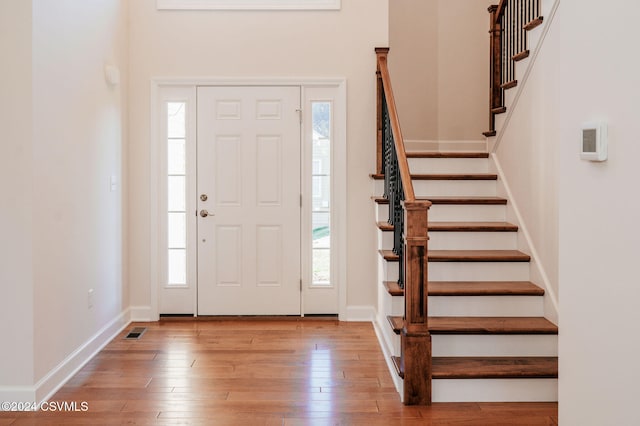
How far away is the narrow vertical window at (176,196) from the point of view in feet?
17.6

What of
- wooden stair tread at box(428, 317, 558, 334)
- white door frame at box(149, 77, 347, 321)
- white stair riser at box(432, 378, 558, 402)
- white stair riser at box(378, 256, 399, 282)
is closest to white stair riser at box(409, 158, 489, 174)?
white door frame at box(149, 77, 347, 321)

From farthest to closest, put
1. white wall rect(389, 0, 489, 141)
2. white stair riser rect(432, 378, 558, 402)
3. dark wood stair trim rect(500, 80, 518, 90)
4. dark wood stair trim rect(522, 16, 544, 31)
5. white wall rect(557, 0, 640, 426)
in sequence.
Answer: white wall rect(389, 0, 489, 141) → dark wood stair trim rect(500, 80, 518, 90) → dark wood stair trim rect(522, 16, 544, 31) → white stair riser rect(432, 378, 558, 402) → white wall rect(557, 0, 640, 426)

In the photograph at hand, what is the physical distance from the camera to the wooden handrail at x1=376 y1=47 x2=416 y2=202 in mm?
3582

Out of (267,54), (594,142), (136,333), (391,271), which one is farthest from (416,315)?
(267,54)

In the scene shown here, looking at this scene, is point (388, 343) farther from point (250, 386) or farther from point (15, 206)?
point (15, 206)

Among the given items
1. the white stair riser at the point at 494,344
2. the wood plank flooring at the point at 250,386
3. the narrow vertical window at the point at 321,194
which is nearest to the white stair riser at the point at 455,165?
the narrow vertical window at the point at 321,194

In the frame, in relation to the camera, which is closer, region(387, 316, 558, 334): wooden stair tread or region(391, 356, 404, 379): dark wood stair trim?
region(391, 356, 404, 379): dark wood stair trim

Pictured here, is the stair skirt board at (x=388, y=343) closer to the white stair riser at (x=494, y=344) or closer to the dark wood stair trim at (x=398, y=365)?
the dark wood stair trim at (x=398, y=365)

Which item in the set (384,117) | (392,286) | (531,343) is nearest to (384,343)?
(392,286)

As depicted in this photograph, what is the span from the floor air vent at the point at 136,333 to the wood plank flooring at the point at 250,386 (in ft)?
0.18

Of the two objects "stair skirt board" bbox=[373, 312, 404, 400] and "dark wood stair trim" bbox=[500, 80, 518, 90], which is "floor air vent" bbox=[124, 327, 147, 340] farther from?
"dark wood stair trim" bbox=[500, 80, 518, 90]

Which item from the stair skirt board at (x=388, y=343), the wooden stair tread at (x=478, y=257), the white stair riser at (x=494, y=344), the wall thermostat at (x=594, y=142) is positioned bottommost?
the stair skirt board at (x=388, y=343)

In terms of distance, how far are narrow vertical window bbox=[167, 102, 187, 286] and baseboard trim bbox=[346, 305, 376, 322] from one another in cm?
145

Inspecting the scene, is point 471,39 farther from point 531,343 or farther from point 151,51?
point 531,343
